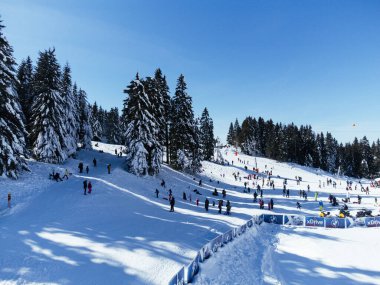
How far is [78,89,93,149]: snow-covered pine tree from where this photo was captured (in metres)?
51.3

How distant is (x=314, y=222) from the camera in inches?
1046

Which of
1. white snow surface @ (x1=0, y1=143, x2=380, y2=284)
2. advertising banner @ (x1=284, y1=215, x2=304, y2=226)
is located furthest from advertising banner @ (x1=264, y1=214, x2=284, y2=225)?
white snow surface @ (x1=0, y1=143, x2=380, y2=284)

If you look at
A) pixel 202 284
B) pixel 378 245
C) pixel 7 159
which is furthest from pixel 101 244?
pixel 378 245

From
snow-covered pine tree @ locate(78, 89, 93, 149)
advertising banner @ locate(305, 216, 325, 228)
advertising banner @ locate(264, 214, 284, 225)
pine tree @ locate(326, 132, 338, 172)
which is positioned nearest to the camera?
advertising banner @ locate(305, 216, 325, 228)

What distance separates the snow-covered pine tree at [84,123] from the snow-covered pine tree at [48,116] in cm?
1701

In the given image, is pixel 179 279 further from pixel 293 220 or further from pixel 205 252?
pixel 293 220

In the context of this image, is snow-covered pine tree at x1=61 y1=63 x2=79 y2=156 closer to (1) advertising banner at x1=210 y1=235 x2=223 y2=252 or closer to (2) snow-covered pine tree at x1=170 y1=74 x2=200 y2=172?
(2) snow-covered pine tree at x1=170 y1=74 x2=200 y2=172

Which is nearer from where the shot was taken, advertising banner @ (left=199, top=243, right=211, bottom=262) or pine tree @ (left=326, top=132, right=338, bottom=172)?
advertising banner @ (left=199, top=243, right=211, bottom=262)

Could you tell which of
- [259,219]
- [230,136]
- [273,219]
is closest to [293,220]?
[273,219]

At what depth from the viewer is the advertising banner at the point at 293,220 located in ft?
87.9

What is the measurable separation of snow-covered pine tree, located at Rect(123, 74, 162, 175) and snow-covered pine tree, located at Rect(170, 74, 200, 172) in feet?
25.8

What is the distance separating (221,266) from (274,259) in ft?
15.3

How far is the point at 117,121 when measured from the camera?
3706 inches

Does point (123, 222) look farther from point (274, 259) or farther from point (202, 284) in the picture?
point (274, 259)
